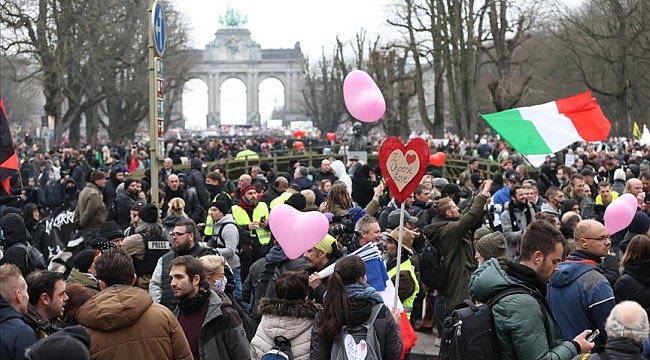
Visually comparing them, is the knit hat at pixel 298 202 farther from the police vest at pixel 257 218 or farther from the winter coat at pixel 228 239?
the police vest at pixel 257 218

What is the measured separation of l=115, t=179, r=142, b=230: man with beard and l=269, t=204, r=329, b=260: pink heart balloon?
6082 millimetres

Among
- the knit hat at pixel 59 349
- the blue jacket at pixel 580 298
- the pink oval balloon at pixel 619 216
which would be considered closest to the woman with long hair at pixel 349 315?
the blue jacket at pixel 580 298

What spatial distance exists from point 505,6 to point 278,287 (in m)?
33.5

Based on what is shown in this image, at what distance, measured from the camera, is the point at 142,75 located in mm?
47781

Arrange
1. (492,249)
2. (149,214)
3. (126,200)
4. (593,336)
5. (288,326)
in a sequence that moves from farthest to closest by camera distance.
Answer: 1. (126,200)
2. (149,214)
3. (492,249)
4. (288,326)
5. (593,336)

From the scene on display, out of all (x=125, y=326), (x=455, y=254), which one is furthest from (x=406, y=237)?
(x=125, y=326)

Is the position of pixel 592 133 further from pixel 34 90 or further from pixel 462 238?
pixel 34 90

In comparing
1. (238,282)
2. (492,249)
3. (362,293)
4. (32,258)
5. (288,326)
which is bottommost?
(238,282)

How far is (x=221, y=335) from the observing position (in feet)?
20.2

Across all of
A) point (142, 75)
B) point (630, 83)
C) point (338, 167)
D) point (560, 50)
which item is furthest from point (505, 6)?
point (338, 167)

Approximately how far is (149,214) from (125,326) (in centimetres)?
393

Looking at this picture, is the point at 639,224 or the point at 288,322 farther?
the point at 639,224

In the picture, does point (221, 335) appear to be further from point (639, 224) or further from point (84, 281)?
point (639, 224)

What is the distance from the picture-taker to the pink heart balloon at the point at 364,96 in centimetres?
938
